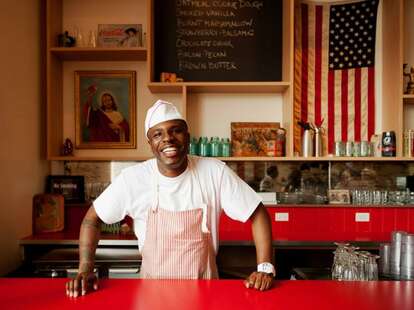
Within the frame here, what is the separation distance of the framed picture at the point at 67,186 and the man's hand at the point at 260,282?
2.38 metres

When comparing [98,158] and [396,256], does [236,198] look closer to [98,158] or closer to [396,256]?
[396,256]

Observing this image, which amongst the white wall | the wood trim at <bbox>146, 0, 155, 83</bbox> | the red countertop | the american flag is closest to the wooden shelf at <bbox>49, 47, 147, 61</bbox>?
the wood trim at <bbox>146, 0, 155, 83</bbox>

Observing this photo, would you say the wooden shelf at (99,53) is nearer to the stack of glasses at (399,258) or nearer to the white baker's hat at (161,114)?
the white baker's hat at (161,114)

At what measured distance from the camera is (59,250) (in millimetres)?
2812

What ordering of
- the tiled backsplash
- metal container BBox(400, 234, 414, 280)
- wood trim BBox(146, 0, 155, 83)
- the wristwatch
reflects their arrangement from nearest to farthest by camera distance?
the wristwatch
metal container BBox(400, 234, 414, 280)
wood trim BBox(146, 0, 155, 83)
the tiled backsplash

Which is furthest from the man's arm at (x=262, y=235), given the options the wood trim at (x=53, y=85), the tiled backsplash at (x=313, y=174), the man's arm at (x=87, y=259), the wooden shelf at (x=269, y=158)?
the wood trim at (x=53, y=85)

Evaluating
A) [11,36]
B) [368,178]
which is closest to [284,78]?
[368,178]

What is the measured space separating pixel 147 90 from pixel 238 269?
1791mm

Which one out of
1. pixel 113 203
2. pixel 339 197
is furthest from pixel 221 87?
pixel 113 203

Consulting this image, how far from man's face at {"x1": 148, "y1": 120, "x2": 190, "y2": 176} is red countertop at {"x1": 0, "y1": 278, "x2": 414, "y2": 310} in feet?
1.66

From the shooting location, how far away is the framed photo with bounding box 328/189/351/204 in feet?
10.7

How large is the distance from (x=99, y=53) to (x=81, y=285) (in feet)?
7.84

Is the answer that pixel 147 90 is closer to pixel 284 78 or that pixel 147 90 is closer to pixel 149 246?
pixel 284 78

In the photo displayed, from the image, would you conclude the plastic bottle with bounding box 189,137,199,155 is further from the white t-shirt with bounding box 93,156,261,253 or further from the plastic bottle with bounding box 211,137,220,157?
the white t-shirt with bounding box 93,156,261,253
